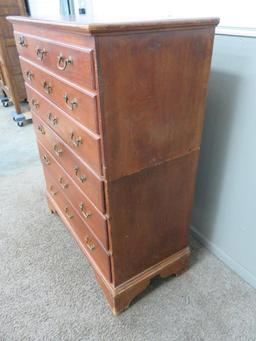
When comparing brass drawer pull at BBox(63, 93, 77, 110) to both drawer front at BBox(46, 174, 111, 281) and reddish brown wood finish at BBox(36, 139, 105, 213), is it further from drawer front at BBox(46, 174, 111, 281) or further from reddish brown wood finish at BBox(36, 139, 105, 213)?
drawer front at BBox(46, 174, 111, 281)

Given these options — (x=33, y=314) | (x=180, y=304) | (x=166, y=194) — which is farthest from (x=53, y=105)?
(x=180, y=304)

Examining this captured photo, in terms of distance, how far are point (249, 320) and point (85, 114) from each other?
1072mm

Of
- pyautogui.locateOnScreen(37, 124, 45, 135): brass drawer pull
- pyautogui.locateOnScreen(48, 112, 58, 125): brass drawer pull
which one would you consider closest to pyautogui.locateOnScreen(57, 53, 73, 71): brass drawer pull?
pyautogui.locateOnScreen(48, 112, 58, 125): brass drawer pull

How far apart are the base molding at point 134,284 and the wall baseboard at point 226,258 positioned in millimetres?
218

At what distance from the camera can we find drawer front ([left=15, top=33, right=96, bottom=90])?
0.71m

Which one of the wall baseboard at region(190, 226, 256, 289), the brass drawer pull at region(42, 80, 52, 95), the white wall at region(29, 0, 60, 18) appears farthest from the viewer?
the white wall at region(29, 0, 60, 18)

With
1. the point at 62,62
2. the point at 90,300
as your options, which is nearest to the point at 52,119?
the point at 62,62

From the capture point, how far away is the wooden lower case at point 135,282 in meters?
1.14

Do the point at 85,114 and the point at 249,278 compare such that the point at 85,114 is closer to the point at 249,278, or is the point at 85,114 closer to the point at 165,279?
the point at 165,279

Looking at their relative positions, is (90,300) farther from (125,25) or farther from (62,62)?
(125,25)

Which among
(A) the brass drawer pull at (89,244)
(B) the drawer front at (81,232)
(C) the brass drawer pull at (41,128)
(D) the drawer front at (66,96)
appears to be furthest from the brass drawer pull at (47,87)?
(A) the brass drawer pull at (89,244)

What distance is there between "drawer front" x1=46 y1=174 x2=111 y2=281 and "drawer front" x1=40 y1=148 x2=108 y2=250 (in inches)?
2.2

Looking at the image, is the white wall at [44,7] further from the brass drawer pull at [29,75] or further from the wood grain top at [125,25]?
the wood grain top at [125,25]

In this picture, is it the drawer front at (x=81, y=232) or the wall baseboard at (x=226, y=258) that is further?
the wall baseboard at (x=226, y=258)
